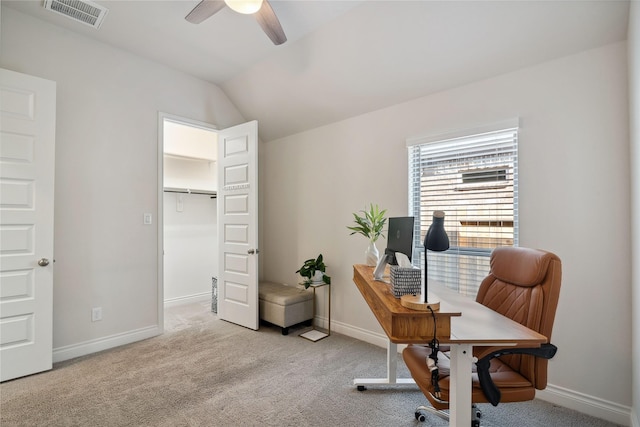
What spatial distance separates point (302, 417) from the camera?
1.93 m

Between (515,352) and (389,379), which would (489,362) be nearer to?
(515,352)

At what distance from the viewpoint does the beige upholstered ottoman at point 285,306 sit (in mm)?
3322

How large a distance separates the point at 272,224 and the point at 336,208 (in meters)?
1.21

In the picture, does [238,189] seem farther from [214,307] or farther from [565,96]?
[565,96]

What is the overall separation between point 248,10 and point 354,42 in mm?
981

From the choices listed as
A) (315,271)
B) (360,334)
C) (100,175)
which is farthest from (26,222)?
(360,334)

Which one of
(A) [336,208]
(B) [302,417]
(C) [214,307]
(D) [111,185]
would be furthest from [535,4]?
(C) [214,307]

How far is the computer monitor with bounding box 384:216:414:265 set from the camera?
5.64ft

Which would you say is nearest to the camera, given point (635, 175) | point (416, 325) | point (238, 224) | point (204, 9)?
point (416, 325)

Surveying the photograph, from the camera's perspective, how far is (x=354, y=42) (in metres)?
Result: 2.59

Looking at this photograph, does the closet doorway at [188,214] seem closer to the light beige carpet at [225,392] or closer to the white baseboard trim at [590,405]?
the light beige carpet at [225,392]

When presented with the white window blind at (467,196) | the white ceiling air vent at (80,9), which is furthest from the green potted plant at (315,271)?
the white ceiling air vent at (80,9)

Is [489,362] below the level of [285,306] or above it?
above

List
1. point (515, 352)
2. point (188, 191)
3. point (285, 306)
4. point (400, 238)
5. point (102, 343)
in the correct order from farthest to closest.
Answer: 1. point (188, 191)
2. point (285, 306)
3. point (102, 343)
4. point (400, 238)
5. point (515, 352)
